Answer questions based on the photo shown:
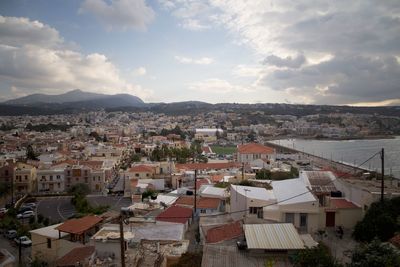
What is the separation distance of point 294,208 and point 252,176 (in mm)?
9004

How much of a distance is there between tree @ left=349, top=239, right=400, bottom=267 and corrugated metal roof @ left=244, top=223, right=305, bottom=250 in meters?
1.30

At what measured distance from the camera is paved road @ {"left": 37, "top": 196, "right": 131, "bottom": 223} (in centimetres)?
1491

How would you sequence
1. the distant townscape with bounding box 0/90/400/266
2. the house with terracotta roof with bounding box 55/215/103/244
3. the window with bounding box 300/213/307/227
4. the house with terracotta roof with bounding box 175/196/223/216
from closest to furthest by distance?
the distant townscape with bounding box 0/90/400/266, the window with bounding box 300/213/307/227, the house with terracotta roof with bounding box 55/215/103/244, the house with terracotta roof with bounding box 175/196/223/216

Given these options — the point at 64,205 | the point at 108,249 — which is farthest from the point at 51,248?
the point at 64,205

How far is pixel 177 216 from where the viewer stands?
9805 mm

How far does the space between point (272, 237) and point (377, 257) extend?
211 centimetres

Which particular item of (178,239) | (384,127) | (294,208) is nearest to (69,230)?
(178,239)

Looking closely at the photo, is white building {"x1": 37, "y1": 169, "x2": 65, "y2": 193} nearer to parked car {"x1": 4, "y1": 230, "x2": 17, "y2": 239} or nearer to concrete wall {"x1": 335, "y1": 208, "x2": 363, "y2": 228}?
parked car {"x1": 4, "y1": 230, "x2": 17, "y2": 239}

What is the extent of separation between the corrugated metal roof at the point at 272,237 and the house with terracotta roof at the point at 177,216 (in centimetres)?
280

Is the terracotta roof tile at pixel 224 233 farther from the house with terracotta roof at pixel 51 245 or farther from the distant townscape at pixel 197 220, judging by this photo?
the house with terracotta roof at pixel 51 245

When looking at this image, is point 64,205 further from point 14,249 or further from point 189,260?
point 189,260

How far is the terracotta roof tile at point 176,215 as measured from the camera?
31.0 feet

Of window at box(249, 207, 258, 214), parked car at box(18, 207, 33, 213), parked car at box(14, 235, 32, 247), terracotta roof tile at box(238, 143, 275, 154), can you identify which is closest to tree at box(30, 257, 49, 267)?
parked car at box(14, 235, 32, 247)

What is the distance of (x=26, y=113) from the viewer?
111 m
